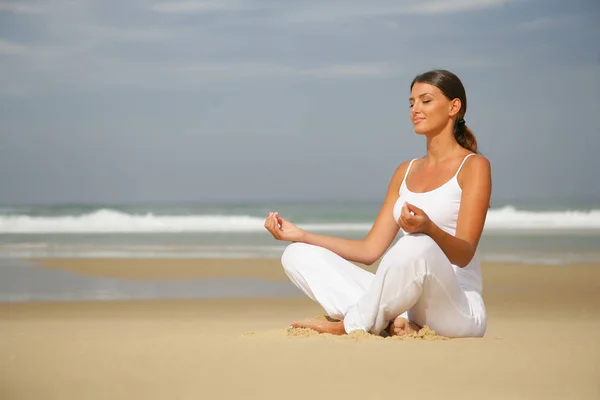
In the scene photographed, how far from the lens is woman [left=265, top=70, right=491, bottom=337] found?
11.3 ft

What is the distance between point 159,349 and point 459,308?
1.18 metres

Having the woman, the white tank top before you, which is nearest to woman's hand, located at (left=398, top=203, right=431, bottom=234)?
the woman

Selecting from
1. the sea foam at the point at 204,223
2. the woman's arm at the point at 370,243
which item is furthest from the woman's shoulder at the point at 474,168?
the sea foam at the point at 204,223

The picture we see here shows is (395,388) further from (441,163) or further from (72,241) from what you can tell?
(72,241)

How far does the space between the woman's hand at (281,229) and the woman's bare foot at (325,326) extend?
38 centimetres

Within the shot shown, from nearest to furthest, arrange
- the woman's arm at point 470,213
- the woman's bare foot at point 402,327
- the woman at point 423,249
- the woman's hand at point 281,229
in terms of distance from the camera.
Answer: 1. the woman at point 423,249
2. the woman's arm at point 470,213
3. the woman's bare foot at point 402,327
4. the woman's hand at point 281,229

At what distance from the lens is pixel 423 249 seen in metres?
3.40

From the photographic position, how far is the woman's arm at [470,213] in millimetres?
3574

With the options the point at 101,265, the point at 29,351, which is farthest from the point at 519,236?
the point at 29,351

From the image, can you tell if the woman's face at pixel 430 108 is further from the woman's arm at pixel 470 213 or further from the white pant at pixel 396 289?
the white pant at pixel 396 289

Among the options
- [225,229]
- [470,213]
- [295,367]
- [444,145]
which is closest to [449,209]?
[470,213]

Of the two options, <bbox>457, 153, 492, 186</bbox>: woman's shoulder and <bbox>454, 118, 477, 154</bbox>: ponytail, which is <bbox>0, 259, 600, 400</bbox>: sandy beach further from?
<bbox>454, 118, 477, 154</bbox>: ponytail

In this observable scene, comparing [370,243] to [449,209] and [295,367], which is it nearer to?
[449,209]

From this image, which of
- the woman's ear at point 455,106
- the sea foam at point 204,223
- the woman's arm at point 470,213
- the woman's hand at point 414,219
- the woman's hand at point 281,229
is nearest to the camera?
the woman's hand at point 414,219
